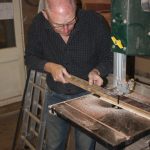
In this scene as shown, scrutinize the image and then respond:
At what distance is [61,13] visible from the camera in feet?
3.77

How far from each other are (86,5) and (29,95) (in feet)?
2.44

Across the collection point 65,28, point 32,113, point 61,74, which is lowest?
point 32,113

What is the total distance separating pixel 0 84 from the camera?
9.14ft

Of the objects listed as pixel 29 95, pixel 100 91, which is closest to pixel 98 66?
pixel 100 91

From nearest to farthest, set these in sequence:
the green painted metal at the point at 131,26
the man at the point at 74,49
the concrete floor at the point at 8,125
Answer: the green painted metal at the point at 131,26 → the man at the point at 74,49 → the concrete floor at the point at 8,125

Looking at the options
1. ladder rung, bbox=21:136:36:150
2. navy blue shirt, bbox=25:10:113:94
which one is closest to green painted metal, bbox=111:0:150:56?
navy blue shirt, bbox=25:10:113:94

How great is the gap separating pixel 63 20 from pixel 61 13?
31mm

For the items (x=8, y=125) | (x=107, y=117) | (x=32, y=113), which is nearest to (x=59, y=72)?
(x=107, y=117)

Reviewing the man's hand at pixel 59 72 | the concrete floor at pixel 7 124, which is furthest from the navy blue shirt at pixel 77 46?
the concrete floor at pixel 7 124

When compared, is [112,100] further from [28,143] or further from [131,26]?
[28,143]

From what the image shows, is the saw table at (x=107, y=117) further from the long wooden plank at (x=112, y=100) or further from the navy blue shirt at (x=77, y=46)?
the navy blue shirt at (x=77, y=46)

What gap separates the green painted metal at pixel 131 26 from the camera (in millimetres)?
781

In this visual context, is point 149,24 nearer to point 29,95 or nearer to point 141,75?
point 141,75

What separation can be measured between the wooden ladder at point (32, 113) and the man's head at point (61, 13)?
73 centimetres
